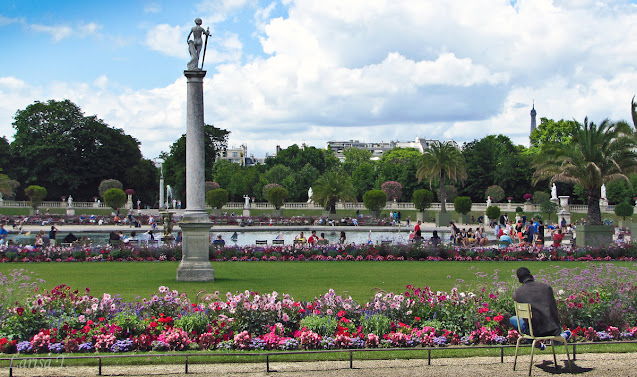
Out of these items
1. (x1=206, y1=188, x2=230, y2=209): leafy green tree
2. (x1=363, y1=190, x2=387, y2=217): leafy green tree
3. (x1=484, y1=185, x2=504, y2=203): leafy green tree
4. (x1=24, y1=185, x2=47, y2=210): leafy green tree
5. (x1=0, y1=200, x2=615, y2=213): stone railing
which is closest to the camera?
(x1=363, y1=190, x2=387, y2=217): leafy green tree

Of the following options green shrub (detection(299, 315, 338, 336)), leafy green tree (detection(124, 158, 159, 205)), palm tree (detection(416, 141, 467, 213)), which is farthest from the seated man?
leafy green tree (detection(124, 158, 159, 205))

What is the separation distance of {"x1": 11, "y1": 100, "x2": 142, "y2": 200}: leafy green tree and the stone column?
61.6 m

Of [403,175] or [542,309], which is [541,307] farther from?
[403,175]

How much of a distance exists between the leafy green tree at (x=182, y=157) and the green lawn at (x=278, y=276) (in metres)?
58.2

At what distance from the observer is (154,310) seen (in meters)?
10.1

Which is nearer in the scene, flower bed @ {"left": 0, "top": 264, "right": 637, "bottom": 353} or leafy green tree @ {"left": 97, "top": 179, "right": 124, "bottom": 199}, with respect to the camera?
flower bed @ {"left": 0, "top": 264, "right": 637, "bottom": 353}

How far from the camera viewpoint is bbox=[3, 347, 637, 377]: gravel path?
8078mm

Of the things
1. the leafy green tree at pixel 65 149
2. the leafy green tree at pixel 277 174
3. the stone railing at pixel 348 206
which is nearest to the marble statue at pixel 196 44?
the stone railing at pixel 348 206

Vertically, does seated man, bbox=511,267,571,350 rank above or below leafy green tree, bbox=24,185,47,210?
below

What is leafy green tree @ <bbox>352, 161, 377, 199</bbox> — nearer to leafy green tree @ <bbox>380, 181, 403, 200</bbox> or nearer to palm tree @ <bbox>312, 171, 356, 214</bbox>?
leafy green tree @ <bbox>380, 181, 403, 200</bbox>

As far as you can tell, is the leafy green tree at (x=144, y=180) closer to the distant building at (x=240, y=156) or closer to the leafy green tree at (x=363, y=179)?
the leafy green tree at (x=363, y=179)

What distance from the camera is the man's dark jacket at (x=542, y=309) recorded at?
27.0 feet

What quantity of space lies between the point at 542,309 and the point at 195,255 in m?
10.4

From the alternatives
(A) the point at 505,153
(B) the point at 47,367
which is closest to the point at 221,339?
(B) the point at 47,367
